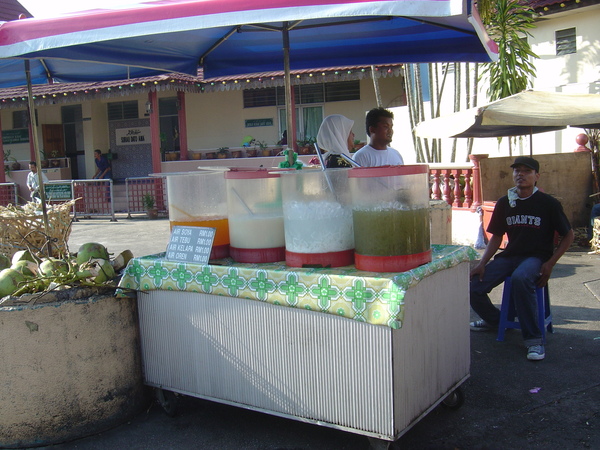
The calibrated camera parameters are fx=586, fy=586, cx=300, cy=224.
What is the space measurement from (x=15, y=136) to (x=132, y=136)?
16.6 ft

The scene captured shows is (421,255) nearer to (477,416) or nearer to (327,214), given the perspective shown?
(327,214)

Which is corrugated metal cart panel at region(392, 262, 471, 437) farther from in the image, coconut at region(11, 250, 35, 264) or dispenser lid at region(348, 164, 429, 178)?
coconut at region(11, 250, 35, 264)

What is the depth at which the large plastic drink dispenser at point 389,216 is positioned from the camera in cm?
286

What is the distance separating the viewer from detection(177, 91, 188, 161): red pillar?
17.9 metres

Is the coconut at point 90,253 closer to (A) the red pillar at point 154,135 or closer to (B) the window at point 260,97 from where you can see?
(A) the red pillar at point 154,135

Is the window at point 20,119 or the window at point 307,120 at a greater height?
the window at point 20,119

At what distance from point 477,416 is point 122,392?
213 cm

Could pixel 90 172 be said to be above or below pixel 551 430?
above

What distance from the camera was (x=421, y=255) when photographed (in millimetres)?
2959

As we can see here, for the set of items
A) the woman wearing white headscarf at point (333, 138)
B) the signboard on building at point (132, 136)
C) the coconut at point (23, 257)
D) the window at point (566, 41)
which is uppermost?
the window at point (566, 41)

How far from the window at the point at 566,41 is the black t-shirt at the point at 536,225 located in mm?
8174

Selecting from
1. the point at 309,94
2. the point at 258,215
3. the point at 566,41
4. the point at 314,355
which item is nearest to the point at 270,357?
the point at 314,355

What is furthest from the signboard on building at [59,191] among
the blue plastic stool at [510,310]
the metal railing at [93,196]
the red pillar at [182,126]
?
the blue plastic stool at [510,310]

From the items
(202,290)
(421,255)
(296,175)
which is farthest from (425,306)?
(202,290)
